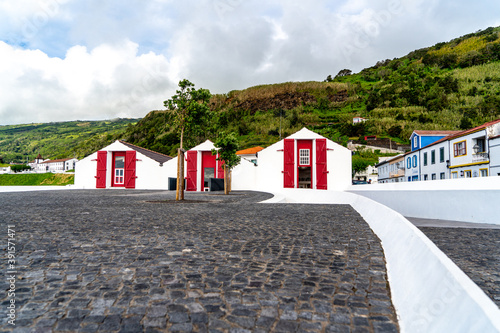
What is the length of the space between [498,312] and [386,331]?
2.55ft

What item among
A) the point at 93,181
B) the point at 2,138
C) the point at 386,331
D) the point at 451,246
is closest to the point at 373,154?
the point at 93,181

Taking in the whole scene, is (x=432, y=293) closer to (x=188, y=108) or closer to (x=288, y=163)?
(x=188, y=108)

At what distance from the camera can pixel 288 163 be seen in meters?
30.0

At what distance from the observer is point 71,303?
7.71ft

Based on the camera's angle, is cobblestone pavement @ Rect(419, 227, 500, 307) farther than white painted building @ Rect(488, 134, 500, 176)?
No

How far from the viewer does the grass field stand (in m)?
53.6

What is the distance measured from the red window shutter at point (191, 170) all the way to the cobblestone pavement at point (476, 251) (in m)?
26.8

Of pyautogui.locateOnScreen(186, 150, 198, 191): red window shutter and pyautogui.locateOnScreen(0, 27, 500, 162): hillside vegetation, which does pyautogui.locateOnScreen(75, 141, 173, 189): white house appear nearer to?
pyautogui.locateOnScreen(186, 150, 198, 191): red window shutter

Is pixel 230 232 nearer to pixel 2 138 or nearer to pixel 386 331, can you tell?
pixel 386 331

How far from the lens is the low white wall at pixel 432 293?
149cm

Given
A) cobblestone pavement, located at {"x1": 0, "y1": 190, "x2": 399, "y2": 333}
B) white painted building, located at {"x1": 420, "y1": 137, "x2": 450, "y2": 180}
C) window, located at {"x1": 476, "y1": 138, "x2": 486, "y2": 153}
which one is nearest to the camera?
cobblestone pavement, located at {"x1": 0, "y1": 190, "x2": 399, "y2": 333}

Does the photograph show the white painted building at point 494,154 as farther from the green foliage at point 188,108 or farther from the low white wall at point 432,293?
the low white wall at point 432,293

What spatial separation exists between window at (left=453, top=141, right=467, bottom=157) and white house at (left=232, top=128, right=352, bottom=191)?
856 cm

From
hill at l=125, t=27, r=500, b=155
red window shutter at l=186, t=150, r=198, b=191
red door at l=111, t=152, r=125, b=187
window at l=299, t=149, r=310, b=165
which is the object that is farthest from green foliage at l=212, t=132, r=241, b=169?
hill at l=125, t=27, r=500, b=155
